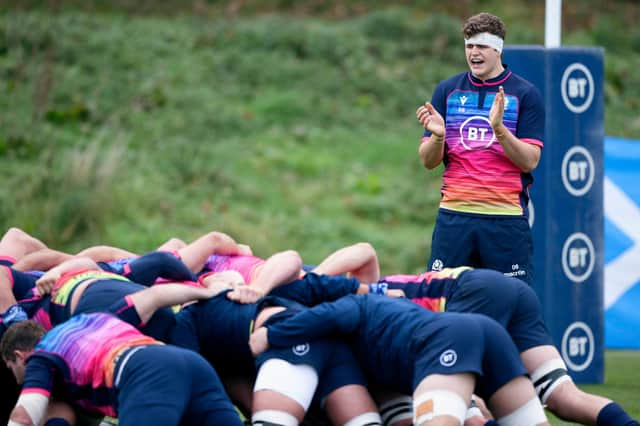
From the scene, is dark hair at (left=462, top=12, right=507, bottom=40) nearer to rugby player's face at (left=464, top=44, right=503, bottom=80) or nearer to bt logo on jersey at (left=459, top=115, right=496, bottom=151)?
rugby player's face at (left=464, top=44, right=503, bottom=80)

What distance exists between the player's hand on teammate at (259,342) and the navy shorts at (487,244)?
4.37 feet

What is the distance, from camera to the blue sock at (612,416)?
4.61 metres

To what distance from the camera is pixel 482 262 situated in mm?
5789

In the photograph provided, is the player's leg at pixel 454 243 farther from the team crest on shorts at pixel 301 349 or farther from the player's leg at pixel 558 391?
the team crest on shorts at pixel 301 349

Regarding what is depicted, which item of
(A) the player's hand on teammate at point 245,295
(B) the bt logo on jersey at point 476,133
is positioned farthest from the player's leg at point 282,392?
(B) the bt logo on jersey at point 476,133

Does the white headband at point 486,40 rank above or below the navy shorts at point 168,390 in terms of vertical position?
above

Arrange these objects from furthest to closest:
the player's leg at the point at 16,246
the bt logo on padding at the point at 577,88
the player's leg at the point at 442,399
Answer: the bt logo on padding at the point at 577,88
the player's leg at the point at 16,246
the player's leg at the point at 442,399

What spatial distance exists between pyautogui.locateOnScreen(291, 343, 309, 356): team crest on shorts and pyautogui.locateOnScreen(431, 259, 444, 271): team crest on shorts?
1.30m

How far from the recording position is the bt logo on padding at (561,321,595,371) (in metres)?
7.00

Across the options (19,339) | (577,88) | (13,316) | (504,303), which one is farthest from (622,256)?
(19,339)

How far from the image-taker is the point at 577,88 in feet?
22.9

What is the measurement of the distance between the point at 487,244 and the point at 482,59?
89 cm

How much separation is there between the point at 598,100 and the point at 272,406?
342cm

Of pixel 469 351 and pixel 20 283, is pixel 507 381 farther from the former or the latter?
pixel 20 283
